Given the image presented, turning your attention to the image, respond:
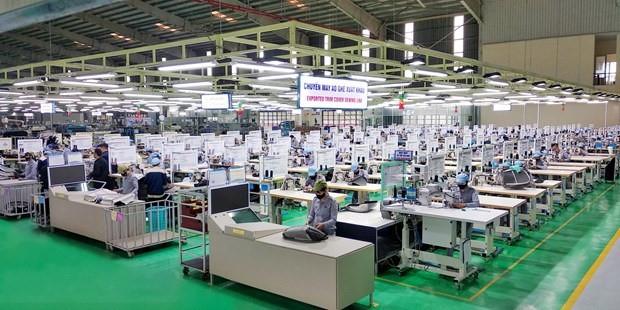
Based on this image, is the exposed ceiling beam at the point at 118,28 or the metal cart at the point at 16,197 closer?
the metal cart at the point at 16,197

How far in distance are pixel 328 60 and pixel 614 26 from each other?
1920cm

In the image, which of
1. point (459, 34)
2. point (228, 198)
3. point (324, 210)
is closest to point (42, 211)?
point (228, 198)

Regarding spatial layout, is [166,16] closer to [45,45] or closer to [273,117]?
[45,45]

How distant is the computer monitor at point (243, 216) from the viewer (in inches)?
267

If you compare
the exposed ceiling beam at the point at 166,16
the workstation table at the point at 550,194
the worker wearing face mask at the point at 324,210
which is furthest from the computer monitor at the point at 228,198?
the exposed ceiling beam at the point at 166,16

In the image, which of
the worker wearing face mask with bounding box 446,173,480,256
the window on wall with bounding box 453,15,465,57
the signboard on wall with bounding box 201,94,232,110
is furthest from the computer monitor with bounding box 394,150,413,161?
the window on wall with bounding box 453,15,465,57

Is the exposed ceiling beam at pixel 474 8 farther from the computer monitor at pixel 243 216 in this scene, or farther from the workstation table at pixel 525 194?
the computer monitor at pixel 243 216

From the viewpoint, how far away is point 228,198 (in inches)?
268

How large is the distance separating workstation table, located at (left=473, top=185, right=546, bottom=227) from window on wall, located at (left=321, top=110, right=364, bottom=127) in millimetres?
30079

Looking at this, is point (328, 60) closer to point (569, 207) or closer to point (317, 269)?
point (569, 207)

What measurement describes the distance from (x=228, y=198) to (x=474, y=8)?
87.0 ft

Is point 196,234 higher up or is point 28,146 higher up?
point 28,146

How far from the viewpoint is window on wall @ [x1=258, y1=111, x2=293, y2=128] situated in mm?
45453

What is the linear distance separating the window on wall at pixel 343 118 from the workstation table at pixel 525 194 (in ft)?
98.7
